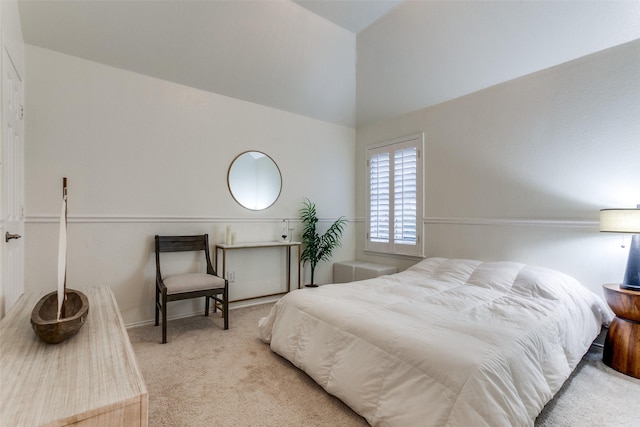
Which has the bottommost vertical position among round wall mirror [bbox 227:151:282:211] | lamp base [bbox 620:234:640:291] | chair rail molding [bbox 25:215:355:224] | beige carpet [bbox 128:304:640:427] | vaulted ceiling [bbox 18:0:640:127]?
beige carpet [bbox 128:304:640:427]

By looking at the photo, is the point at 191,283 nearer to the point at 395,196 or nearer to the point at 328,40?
the point at 395,196

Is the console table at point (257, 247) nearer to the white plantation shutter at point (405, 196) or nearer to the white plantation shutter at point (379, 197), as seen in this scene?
the white plantation shutter at point (379, 197)

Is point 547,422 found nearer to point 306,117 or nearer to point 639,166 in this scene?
point 639,166

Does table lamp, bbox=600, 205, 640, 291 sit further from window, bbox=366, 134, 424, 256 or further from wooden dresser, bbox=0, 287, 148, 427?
wooden dresser, bbox=0, 287, 148, 427

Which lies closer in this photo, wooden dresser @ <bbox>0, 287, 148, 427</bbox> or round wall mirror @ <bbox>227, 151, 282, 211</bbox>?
wooden dresser @ <bbox>0, 287, 148, 427</bbox>

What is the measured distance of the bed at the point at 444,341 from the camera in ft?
4.45

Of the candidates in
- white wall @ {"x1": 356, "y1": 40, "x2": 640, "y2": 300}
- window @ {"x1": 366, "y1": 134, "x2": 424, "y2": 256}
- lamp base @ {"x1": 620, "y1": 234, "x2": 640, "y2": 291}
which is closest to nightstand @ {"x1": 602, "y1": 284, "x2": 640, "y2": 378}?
lamp base @ {"x1": 620, "y1": 234, "x2": 640, "y2": 291}

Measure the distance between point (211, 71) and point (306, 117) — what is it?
148 centimetres

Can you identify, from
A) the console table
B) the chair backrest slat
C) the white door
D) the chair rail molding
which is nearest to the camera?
the white door

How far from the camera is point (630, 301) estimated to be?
2160 millimetres

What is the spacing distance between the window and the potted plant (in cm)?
64

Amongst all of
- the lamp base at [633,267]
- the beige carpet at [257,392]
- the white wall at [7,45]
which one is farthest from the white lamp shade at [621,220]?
the white wall at [7,45]

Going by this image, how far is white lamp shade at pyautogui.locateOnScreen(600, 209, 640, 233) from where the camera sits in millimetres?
2113

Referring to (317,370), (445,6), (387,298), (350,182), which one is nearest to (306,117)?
(350,182)
